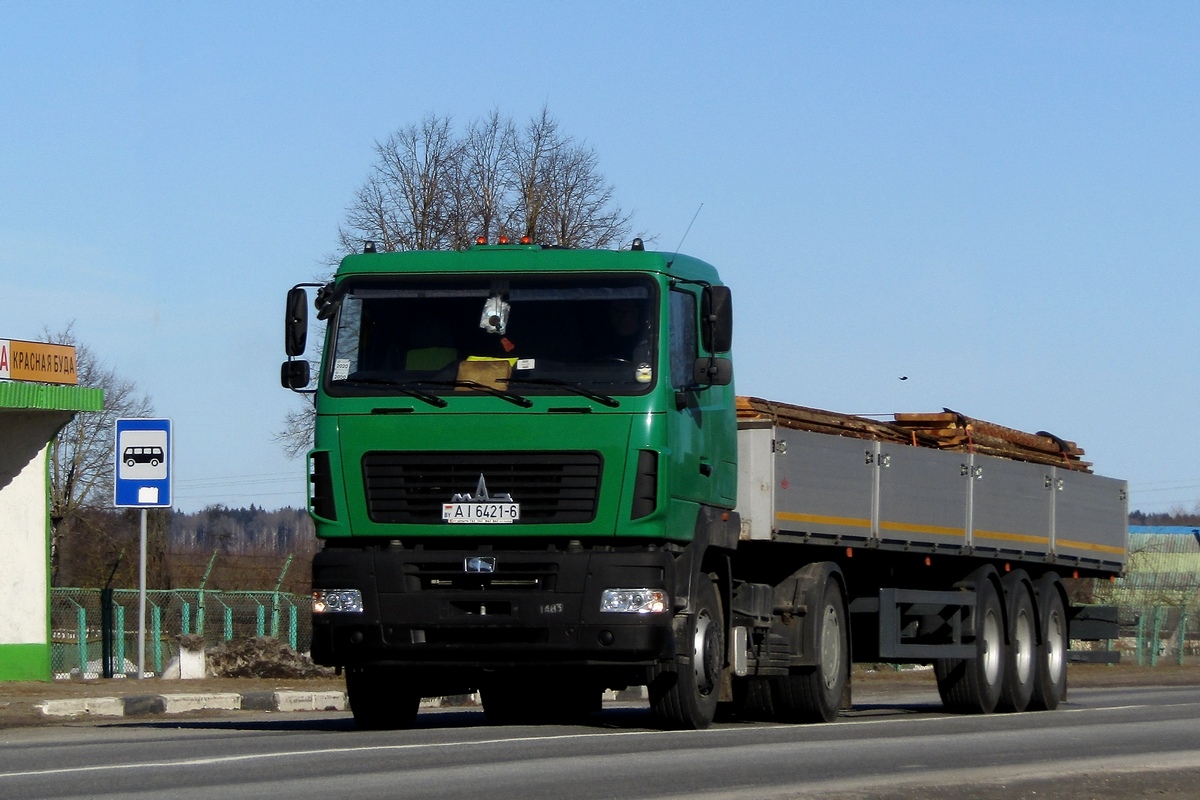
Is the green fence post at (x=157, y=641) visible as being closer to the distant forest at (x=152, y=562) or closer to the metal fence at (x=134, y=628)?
the metal fence at (x=134, y=628)

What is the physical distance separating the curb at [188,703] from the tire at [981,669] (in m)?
6.14

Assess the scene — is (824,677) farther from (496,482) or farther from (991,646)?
(496,482)

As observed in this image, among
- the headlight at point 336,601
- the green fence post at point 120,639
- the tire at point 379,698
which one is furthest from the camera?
the green fence post at point 120,639

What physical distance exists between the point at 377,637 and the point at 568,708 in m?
4.30

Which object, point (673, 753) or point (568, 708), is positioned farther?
point (568, 708)

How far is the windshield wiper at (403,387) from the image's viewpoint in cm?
1274

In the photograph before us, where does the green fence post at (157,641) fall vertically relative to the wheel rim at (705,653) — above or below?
below

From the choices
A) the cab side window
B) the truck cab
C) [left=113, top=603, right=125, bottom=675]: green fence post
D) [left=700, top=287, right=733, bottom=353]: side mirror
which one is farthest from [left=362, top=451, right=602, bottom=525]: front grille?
[left=113, top=603, right=125, bottom=675]: green fence post

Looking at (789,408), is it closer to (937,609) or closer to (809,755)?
(937,609)

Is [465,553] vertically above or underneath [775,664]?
above

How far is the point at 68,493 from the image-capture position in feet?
195

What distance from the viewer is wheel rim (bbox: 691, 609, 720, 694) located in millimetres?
13500

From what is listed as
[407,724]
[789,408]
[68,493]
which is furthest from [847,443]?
[68,493]

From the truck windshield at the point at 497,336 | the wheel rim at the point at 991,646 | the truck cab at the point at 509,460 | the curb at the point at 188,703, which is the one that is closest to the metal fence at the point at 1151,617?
the wheel rim at the point at 991,646
